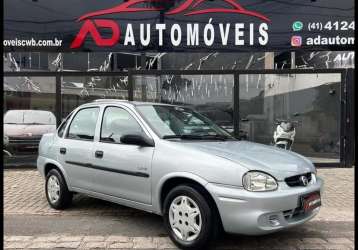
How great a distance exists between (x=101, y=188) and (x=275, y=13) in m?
6.90

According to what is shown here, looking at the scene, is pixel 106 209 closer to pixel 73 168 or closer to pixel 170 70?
pixel 73 168

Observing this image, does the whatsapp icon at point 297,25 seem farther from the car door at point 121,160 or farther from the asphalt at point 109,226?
the car door at point 121,160

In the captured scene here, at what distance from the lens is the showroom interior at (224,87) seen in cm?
1109

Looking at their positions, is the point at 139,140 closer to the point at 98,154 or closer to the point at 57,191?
the point at 98,154

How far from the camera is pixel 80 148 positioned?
643 cm

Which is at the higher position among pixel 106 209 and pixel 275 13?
pixel 275 13

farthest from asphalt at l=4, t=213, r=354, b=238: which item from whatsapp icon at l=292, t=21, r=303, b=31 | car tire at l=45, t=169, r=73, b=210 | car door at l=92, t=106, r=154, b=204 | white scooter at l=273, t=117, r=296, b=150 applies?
whatsapp icon at l=292, t=21, r=303, b=31

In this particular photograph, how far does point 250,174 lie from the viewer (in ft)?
15.4

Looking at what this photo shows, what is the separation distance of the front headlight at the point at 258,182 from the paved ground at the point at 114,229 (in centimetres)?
86

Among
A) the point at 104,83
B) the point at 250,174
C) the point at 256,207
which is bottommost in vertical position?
the point at 256,207

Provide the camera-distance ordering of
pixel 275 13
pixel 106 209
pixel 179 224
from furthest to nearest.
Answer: pixel 275 13, pixel 106 209, pixel 179 224

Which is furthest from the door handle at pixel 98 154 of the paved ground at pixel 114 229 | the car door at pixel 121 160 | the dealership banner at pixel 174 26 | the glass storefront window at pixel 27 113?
the glass storefront window at pixel 27 113

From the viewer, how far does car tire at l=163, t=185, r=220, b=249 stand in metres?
4.74

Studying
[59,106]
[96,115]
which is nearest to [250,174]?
[96,115]
